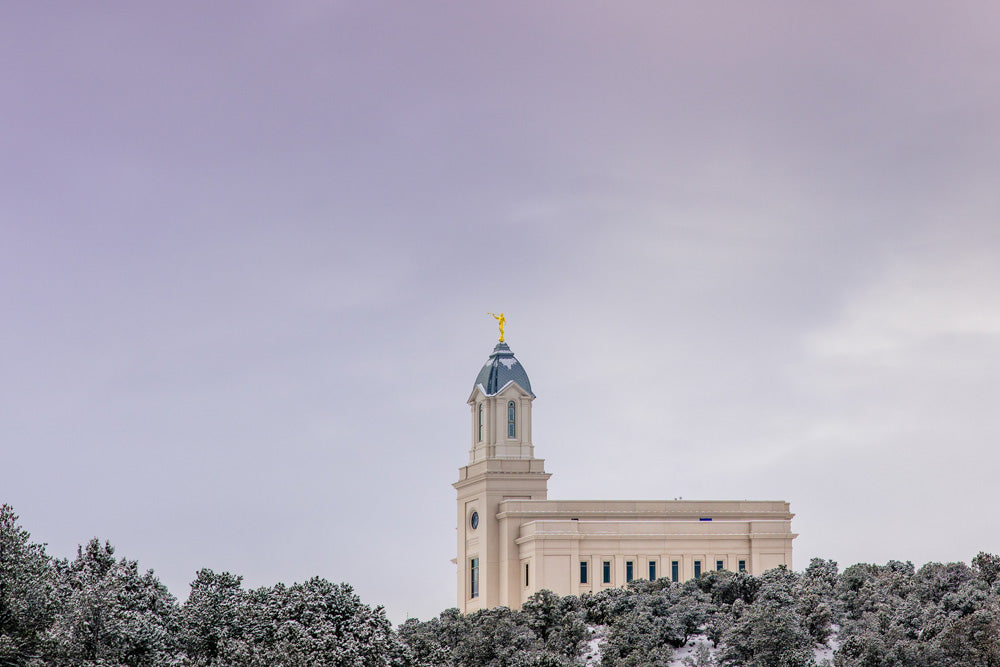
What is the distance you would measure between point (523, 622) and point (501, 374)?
77.8ft

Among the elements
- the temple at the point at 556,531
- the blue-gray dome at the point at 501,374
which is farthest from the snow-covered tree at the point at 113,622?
the blue-gray dome at the point at 501,374

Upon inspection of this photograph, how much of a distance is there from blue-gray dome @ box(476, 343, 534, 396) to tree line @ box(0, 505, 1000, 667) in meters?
14.9

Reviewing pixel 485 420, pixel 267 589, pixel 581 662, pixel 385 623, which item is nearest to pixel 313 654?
pixel 385 623

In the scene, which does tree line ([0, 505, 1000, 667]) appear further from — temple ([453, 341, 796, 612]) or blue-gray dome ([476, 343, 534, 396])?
blue-gray dome ([476, 343, 534, 396])

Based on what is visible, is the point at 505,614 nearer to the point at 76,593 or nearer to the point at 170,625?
the point at 170,625

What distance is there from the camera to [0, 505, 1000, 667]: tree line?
1729 inches

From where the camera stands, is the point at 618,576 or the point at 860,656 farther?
the point at 618,576

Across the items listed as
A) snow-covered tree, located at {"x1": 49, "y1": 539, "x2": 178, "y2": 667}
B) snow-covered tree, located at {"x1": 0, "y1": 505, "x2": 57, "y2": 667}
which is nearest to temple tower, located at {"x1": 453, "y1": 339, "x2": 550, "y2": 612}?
snow-covered tree, located at {"x1": 49, "y1": 539, "x2": 178, "y2": 667}

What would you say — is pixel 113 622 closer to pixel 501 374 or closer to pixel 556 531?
pixel 556 531

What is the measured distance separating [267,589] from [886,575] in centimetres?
3543

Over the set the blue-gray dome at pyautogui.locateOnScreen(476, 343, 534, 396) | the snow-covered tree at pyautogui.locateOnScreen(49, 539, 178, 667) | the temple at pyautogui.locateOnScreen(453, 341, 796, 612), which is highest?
the blue-gray dome at pyautogui.locateOnScreen(476, 343, 534, 396)

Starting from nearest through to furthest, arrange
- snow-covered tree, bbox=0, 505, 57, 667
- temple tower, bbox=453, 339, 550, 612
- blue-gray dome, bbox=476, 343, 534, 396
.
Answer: snow-covered tree, bbox=0, 505, 57, 667, temple tower, bbox=453, 339, 550, 612, blue-gray dome, bbox=476, 343, 534, 396

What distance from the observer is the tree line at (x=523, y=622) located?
4391cm

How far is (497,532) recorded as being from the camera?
286ft
